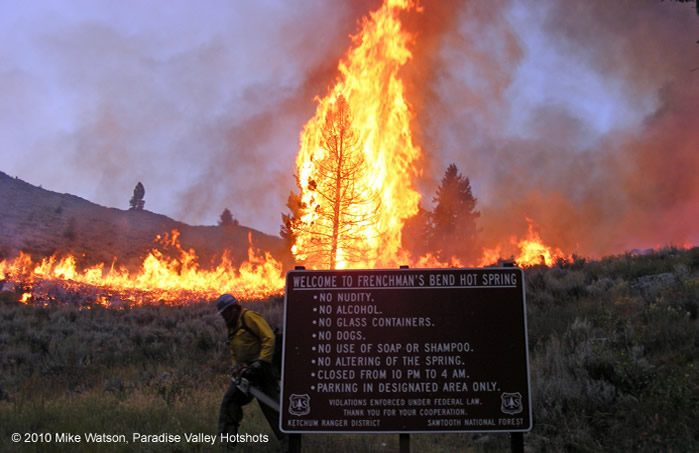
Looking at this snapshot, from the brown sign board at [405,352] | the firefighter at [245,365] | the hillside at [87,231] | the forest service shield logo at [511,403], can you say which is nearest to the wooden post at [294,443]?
the brown sign board at [405,352]

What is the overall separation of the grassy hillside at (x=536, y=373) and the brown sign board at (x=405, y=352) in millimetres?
1912

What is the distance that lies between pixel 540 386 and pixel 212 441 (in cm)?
533

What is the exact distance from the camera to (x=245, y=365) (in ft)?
22.4

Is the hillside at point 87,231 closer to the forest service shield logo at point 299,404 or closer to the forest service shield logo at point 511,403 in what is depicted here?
the forest service shield logo at point 299,404

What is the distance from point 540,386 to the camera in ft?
28.1

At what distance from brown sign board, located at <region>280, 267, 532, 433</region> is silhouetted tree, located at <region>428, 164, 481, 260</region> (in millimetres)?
43393

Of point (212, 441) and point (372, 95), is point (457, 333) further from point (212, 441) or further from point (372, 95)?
point (372, 95)

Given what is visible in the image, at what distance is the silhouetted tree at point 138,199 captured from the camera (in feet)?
294

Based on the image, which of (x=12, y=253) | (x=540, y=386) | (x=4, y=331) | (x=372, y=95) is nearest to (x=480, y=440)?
(x=540, y=386)

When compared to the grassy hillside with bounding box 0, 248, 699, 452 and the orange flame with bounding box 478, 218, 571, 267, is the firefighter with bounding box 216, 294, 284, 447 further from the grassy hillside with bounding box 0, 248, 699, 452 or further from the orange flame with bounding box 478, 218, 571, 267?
the orange flame with bounding box 478, 218, 571, 267
